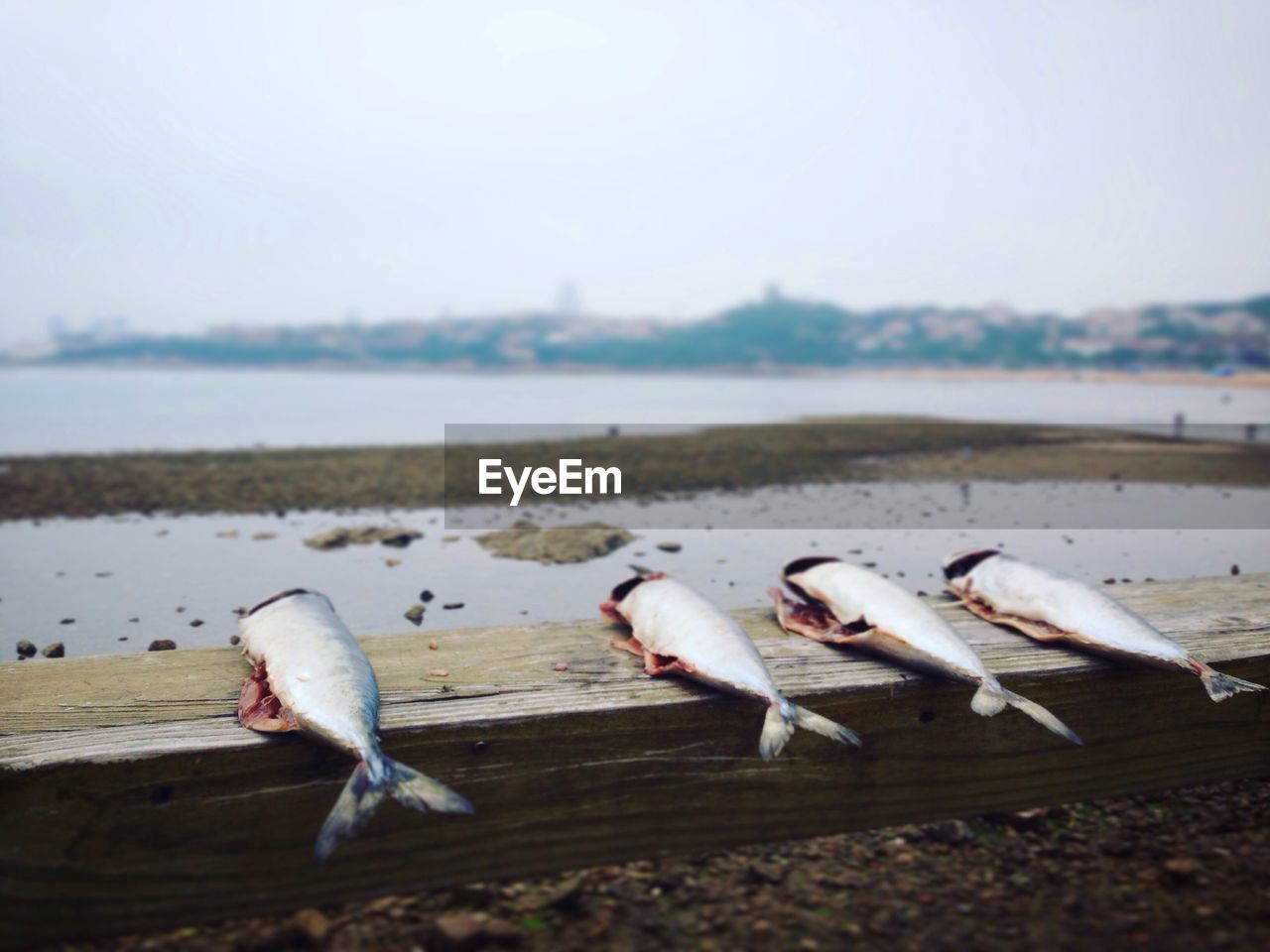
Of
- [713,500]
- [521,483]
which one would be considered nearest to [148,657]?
[713,500]

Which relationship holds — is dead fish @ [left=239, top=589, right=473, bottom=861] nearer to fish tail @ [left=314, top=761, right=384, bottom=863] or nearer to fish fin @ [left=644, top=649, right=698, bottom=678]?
fish tail @ [left=314, top=761, right=384, bottom=863]

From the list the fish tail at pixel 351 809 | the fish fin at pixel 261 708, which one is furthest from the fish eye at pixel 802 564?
the fish tail at pixel 351 809

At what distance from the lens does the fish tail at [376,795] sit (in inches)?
98.2

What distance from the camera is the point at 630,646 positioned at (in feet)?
12.1

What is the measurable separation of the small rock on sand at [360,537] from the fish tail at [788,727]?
24.9ft

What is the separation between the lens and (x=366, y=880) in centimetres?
273

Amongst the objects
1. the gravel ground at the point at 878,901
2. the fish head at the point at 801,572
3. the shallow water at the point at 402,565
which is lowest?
the shallow water at the point at 402,565

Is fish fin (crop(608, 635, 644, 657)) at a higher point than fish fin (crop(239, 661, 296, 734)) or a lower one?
higher

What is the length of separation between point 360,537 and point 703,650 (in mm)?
7721

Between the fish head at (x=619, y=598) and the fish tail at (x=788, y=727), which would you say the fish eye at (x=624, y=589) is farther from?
the fish tail at (x=788, y=727)

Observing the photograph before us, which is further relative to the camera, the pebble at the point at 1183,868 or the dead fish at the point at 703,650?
the dead fish at the point at 703,650

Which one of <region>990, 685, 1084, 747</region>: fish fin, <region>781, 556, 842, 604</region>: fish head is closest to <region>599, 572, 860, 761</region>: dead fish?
<region>990, 685, 1084, 747</region>: fish fin

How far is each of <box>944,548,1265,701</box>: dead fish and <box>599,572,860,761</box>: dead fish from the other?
122 cm

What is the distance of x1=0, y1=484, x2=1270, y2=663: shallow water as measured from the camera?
7004 millimetres
